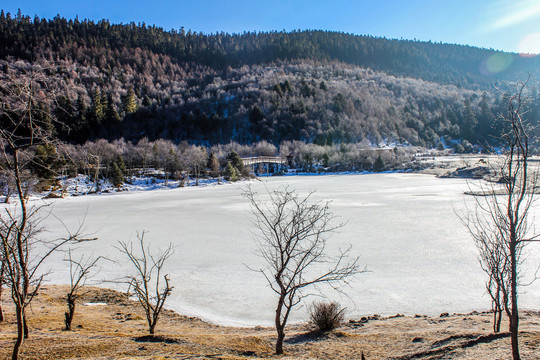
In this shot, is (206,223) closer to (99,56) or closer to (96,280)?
(96,280)

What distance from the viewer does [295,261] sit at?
348 inches

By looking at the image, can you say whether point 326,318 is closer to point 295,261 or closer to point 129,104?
point 295,261

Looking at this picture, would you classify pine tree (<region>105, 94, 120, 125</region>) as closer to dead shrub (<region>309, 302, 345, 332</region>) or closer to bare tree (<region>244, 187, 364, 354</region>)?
bare tree (<region>244, 187, 364, 354</region>)

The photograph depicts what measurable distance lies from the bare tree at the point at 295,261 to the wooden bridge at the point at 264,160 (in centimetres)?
7205

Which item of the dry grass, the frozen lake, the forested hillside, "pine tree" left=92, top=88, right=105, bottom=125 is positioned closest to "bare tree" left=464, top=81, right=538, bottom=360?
the dry grass

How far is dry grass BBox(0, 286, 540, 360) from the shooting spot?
619 cm

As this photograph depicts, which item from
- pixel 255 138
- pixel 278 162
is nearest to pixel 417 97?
pixel 255 138

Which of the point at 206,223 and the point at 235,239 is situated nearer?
the point at 235,239

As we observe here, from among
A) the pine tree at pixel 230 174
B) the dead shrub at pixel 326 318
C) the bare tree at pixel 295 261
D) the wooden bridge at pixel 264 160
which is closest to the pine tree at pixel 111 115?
the wooden bridge at pixel 264 160

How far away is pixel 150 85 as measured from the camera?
167m

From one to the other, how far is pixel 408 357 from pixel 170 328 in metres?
6.30

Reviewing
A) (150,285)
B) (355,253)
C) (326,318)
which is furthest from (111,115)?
(326,318)

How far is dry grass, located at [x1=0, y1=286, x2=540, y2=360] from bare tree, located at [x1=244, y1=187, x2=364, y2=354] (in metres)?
0.90

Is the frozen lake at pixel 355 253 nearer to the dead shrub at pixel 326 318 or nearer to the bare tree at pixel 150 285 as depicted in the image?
the bare tree at pixel 150 285
